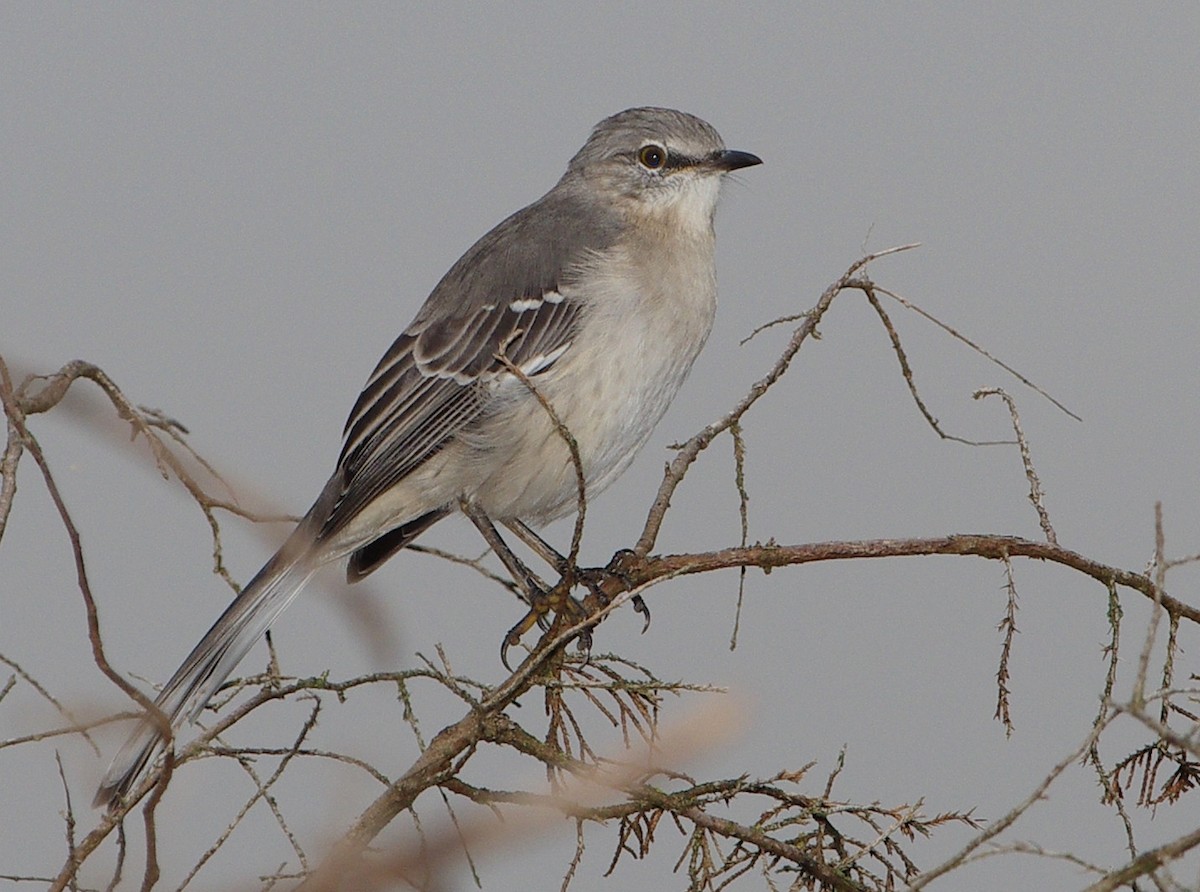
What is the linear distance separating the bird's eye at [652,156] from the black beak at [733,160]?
17 centimetres

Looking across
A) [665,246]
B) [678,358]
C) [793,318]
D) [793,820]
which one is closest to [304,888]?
[793,820]

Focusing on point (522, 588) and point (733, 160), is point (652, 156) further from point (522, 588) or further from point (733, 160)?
point (522, 588)

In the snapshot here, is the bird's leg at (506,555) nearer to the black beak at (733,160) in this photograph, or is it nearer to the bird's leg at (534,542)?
the bird's leg at (534,542)

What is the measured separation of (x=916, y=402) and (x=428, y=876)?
64.9 inches

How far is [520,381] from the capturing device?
3375mm

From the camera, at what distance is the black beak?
13.4 ft

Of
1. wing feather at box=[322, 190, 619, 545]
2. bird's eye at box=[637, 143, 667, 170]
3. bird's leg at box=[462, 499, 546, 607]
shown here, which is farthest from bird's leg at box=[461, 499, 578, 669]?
bird's eye at box=[637, 143, 667, 170]

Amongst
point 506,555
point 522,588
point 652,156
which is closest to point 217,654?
point 522,588

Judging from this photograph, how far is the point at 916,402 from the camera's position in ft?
7.62

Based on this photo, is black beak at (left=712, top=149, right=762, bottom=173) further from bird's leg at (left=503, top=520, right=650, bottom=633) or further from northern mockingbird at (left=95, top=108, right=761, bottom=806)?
bird's leg at (left=503, top=520, right=650, bottom=633)

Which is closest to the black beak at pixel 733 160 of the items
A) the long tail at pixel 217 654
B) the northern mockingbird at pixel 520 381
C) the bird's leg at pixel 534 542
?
the northern mockingbird at pixel 520 381

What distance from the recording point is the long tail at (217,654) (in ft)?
8.85

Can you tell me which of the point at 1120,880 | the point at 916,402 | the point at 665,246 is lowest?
the point at 1120,880

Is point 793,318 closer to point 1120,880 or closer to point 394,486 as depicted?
point 1120,880
